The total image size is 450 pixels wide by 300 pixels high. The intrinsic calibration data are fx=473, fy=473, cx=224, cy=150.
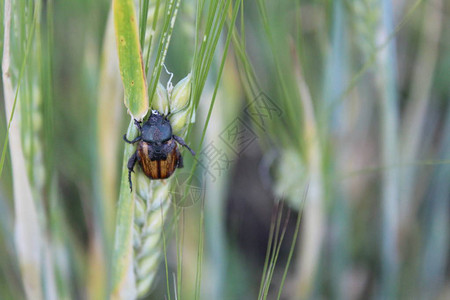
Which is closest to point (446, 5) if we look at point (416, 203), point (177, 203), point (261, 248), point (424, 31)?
point (424, 31)

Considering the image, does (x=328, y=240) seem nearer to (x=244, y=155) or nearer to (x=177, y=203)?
(x=244, y=155)

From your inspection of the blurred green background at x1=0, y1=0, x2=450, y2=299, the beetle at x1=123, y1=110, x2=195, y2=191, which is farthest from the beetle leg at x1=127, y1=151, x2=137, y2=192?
the blurred green background at x1=0, y1=0, x2=450, y2=299

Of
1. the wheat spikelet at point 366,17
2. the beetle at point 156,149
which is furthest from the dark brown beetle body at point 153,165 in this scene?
the wheat spikelet at point 366,17

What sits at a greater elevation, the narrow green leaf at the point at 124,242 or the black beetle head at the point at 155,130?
the black beetle head at the point at 155,130

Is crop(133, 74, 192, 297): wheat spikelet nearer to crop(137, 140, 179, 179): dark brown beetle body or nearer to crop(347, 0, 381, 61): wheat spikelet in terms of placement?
crop(137, 140, 179, 179): dark brown beetle body

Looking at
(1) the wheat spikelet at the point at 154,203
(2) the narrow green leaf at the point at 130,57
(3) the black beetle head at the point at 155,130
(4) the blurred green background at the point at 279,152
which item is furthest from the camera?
(4) the blurred green background at the point at 279,152

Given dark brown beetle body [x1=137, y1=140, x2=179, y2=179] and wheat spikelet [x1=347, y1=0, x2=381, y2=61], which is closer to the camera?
dark brown beetle body [x1=137, y1=140, x2=179, y2=179]

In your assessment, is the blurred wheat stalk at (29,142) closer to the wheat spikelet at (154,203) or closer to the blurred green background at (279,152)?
the blurred green background at (279,152)
